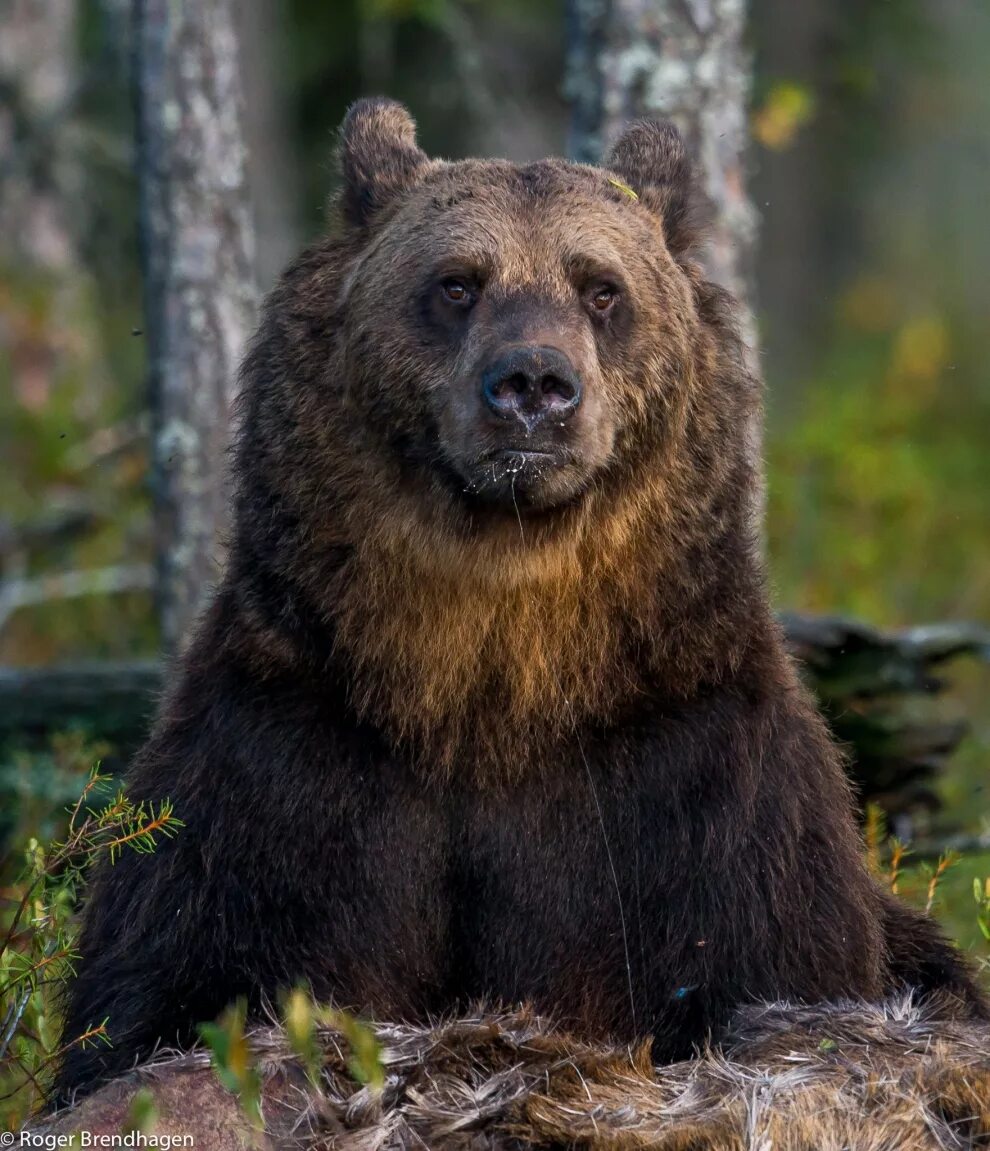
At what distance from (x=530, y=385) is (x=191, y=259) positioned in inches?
122

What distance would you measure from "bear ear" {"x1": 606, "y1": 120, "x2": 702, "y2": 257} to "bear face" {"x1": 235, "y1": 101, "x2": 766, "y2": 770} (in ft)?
1.23

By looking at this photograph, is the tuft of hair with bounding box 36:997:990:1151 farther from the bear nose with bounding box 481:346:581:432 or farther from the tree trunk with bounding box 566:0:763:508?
the tree trunk with bounding box 566:0:763:508

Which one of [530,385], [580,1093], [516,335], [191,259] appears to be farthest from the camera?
[191,259]

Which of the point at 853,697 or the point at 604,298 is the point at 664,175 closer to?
the point at 604,298

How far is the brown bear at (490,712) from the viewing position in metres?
4.29

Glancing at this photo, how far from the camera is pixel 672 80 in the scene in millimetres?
6621

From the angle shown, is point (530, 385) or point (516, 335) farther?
point (516, 335)

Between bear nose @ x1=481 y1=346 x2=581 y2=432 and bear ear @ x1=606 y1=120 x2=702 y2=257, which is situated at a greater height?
bear ear @ x1=606 y1=120 x2=702 y2=257

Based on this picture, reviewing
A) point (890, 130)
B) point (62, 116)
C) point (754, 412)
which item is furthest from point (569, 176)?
point (890, 130)

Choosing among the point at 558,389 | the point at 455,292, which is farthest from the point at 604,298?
the point at 558,389

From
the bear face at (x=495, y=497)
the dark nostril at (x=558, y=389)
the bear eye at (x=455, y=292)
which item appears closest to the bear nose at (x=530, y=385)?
the dark nostril at (x=558, y=389)

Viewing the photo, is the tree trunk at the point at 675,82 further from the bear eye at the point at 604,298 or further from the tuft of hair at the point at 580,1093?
the tuft of hair at the point at 580,1093

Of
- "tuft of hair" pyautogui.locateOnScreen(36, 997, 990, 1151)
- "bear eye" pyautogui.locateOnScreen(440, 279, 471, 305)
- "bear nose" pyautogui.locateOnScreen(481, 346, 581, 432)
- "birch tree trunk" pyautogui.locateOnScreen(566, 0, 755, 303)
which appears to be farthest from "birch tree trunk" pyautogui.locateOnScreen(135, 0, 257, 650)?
"tuft of hair" pyautogui.locateOnScreen(36, 997, 990, 1151)

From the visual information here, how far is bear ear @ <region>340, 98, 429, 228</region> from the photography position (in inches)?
196
